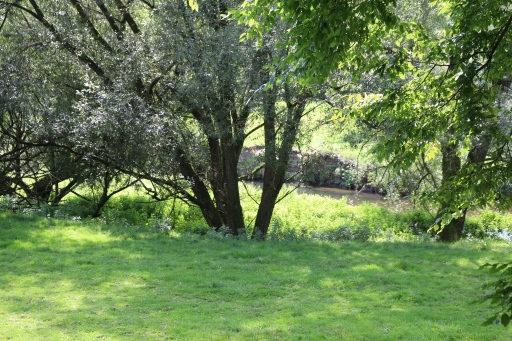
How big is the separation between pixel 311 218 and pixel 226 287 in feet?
42.7

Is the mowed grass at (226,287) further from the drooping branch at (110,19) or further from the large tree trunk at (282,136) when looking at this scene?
the drooping branch at (110,19)

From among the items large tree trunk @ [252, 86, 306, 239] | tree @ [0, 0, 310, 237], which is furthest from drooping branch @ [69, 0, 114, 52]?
large tree trunk @ [252, 86, 306, 239]

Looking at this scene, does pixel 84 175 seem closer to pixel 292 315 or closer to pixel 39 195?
pixel 39 195

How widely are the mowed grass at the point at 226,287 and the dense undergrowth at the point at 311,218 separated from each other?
A: 2199mm

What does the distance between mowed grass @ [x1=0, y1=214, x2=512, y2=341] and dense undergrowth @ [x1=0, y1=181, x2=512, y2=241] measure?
2.20 meters

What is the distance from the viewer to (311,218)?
2141 cm

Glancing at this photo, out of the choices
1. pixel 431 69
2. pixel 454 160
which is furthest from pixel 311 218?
pixel 431 69

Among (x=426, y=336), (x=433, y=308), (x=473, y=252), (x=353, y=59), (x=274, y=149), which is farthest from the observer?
(x=274, y=149)

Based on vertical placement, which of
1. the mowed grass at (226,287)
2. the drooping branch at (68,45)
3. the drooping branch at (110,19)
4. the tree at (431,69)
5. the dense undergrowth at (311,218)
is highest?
the drooping branch at (110,19)

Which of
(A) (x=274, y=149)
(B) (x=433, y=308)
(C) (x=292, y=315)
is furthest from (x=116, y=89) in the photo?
(B) (x=433, y=308)

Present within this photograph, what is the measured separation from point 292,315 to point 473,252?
571 cm

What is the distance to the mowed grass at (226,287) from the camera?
22.0ft

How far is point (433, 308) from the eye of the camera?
25.8ft

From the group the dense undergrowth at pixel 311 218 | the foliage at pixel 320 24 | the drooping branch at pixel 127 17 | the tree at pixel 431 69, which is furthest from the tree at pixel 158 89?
the foliage at pixel 320 24
